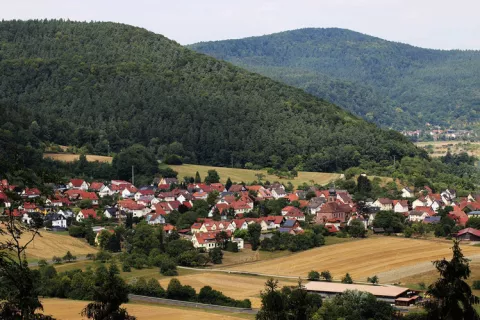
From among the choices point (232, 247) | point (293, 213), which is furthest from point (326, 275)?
point (293, 213)

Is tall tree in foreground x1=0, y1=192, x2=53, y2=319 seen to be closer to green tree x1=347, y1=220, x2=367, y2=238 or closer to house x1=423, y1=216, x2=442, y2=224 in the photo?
green tree x1=347, y1=220, x2=367, y2=238

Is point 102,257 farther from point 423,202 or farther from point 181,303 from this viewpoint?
point 423,202

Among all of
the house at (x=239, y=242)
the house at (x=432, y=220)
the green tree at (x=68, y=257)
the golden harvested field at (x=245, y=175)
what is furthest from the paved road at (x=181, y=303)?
the golden harvested field at (x=245, y=175)

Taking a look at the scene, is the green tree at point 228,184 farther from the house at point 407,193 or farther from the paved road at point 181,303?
the paved road at point 181,303

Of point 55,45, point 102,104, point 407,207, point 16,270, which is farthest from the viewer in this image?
point 55,45

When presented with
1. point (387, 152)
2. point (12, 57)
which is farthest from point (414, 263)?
point (12, 57)

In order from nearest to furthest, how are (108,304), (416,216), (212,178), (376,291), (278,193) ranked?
1. (108,304)
2. (376,291)
3. (416,216)
4. (278,193)
5. (212,178)

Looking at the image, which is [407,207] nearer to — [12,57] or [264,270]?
[264,270]
